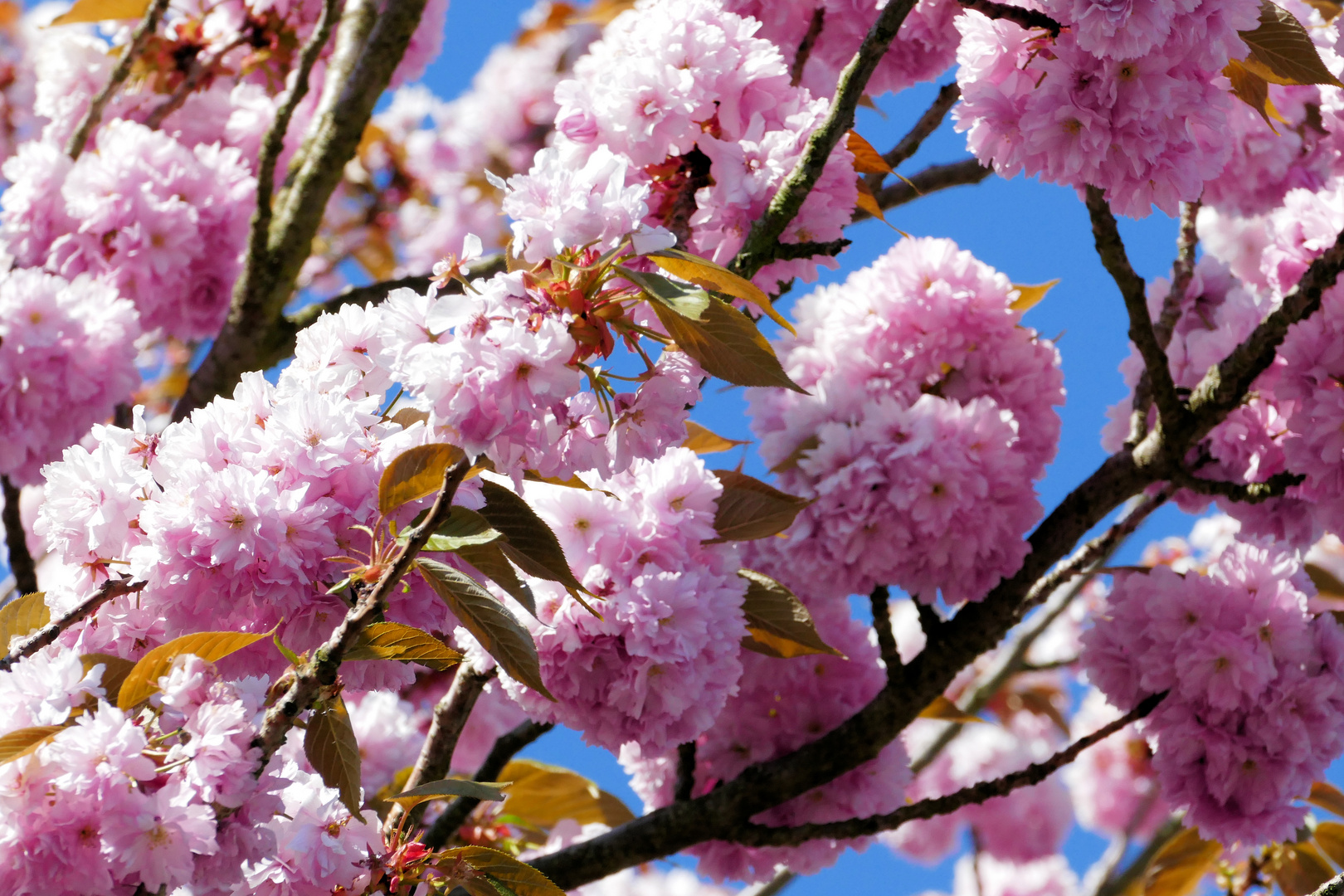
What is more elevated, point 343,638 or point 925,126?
point 925,126

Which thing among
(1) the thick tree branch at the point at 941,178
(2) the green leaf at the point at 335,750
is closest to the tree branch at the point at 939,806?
(2) the green leaf at the point at 335,750

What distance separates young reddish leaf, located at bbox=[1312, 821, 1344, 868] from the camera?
1958mm

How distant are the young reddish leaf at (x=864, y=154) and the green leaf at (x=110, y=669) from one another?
2.93ft

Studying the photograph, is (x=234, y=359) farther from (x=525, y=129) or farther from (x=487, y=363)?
(x=525, y=129)

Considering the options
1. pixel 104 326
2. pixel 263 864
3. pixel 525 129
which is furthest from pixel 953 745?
pixel 263 864

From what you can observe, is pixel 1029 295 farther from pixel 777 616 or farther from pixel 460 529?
pixel 460 529

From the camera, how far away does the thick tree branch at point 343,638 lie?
86 centimetres

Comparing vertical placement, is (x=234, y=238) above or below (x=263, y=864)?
above

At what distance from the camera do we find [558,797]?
1.97 metres

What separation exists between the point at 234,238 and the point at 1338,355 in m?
1.96

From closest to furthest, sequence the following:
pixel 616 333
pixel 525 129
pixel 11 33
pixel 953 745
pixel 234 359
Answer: pixel 616 333 → pixel 234 359 → pixel 11 33 → pixel 953 745 → pixel 525 129

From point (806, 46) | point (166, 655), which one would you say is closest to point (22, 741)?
point (166, 655)

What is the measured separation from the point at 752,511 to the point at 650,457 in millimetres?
337

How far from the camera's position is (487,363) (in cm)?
88
